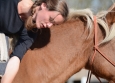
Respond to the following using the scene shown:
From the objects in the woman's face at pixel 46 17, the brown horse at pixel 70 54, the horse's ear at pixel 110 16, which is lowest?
the brown horse at pixel 70 54

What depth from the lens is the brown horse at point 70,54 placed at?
10.0ft

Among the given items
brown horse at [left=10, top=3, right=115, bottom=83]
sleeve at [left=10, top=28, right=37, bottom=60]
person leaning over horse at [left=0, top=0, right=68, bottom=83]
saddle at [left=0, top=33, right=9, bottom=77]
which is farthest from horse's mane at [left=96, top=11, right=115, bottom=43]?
saddle at [left=0, top=33, right=9, bottom=77]

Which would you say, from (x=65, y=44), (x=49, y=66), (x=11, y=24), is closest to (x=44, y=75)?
(x=49, y=66)

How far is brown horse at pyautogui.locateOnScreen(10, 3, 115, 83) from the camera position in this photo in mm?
3061

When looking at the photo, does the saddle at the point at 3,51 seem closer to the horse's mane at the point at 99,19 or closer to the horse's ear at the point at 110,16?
the horse's mane at the point at 99,19

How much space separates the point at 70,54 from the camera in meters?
3.09

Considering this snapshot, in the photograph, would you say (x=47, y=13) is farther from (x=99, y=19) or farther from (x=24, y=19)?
(x=99, y=19)

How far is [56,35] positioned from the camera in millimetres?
3143

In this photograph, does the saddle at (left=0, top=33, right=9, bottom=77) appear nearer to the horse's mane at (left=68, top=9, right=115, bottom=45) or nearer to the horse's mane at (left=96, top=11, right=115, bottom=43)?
the horse's mane at (left=68, top=9, right=115, bottom=45)

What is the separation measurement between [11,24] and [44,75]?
49 cm

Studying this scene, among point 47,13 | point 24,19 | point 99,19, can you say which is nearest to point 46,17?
point 47,13

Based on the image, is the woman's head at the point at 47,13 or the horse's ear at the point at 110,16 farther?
the horse's ear at the point at 110,16

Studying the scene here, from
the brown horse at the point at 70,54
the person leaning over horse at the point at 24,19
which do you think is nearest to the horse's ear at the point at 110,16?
the brown horse at the point at 70,54

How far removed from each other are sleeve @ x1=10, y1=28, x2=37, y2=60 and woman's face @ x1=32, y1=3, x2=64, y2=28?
224 mm
